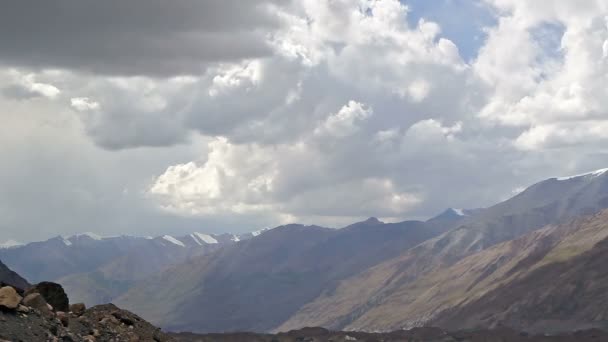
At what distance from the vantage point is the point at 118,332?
36531 millimetres

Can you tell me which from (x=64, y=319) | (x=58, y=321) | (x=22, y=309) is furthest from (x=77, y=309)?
(x=22, y=309)

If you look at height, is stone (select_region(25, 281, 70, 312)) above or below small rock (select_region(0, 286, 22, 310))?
above

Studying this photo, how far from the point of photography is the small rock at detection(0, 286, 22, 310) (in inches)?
1184

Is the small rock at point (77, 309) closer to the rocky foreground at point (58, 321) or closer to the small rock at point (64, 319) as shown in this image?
the rocky foreground at point (58, 321)

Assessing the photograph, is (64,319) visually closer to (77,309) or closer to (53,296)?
(77,309)

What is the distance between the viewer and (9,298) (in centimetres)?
3030

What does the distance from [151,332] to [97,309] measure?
3.10m

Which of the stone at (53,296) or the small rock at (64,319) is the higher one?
the stone at (53,296)

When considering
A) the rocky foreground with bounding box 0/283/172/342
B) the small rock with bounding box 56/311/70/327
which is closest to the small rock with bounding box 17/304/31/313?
the rocky foreground with bounding box 0/283/172/342

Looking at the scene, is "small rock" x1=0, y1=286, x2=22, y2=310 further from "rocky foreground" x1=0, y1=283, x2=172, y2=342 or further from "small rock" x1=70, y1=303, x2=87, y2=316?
"small rock" x1=70, y1=303, x2=87, y2=316

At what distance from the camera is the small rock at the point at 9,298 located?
98.7ft

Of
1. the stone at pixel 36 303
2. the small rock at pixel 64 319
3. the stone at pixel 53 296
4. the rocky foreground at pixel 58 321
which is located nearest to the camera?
the rocky foreground at pixel 58 321

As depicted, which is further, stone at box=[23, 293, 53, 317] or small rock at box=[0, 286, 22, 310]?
stone at box=[23, 293, 53, 317]

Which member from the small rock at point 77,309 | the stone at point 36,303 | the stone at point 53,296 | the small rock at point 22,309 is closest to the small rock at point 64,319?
the stone at point 36,303
